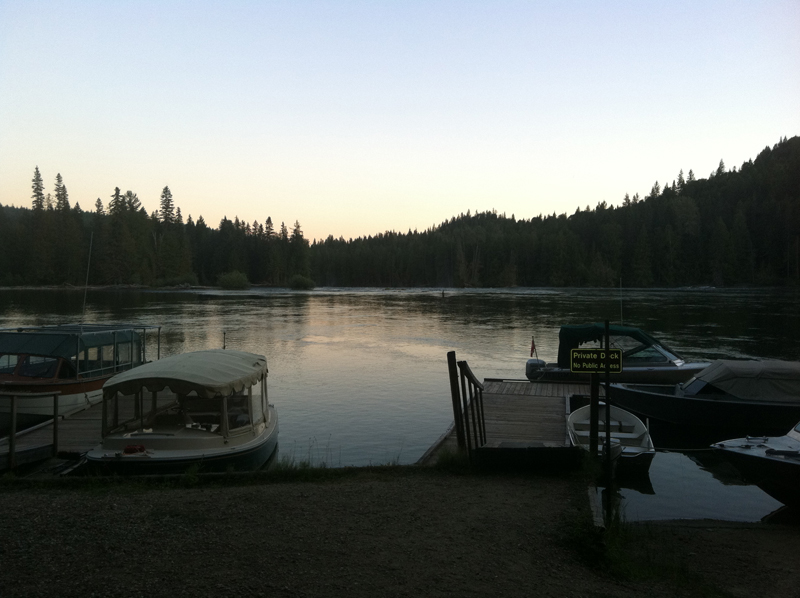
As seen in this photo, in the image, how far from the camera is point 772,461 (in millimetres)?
11609

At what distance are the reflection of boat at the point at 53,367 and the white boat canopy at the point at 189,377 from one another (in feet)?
18.7

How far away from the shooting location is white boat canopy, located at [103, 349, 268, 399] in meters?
11.5

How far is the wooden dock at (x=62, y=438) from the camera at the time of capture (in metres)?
11.9

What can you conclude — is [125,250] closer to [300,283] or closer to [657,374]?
[300,283]

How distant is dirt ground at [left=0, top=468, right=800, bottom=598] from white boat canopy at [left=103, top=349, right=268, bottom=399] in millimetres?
2347

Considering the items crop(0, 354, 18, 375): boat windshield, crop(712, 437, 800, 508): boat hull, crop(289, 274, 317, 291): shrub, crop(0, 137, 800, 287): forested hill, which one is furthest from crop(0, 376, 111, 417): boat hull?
crop(289, 274, 317, 291): shrub

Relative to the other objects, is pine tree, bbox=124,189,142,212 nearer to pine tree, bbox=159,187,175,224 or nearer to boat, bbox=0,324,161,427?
pine tree, bbox=159,187,175,224

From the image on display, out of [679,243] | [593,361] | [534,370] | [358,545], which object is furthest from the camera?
[679,243]

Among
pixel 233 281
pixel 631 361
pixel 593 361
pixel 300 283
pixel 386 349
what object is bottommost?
pixel 386 349

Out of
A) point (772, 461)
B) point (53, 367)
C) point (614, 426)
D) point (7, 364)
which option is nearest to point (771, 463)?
point (772, 461)

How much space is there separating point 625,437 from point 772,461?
3063 millimetres

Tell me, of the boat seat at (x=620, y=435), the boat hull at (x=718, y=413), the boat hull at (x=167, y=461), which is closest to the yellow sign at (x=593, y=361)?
the boat seat at (x=620, y=435)

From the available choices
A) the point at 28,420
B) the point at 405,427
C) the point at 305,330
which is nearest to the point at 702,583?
the point at 405,427

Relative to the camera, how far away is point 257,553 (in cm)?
654
